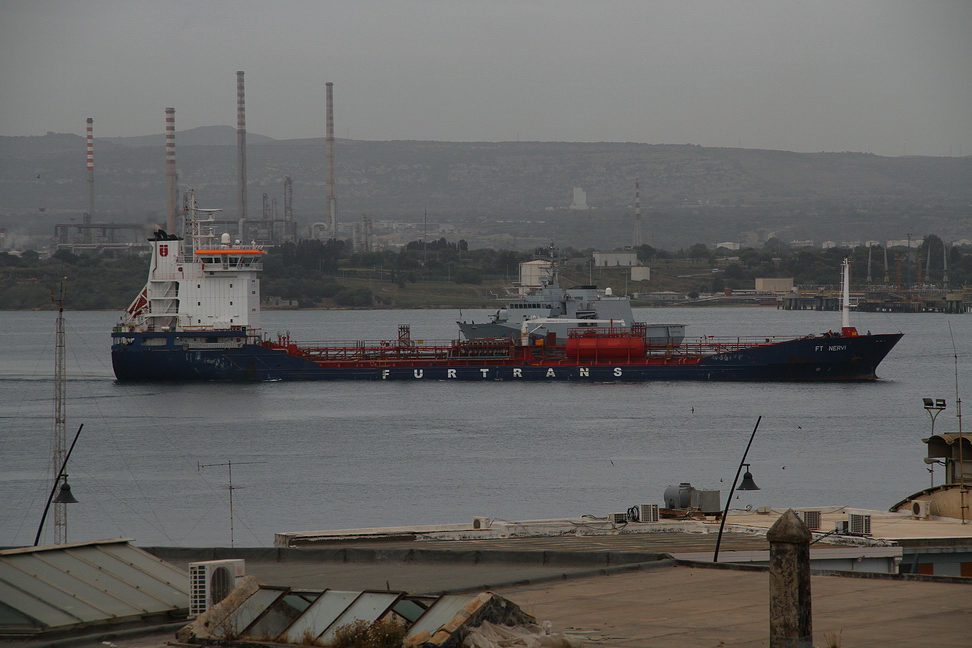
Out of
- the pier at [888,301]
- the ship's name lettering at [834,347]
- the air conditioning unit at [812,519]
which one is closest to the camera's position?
the air conditioning unit at [812,519]

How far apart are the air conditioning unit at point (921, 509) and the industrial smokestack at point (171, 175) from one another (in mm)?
165332

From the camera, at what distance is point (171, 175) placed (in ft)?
609

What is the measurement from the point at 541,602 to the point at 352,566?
377 centimetres

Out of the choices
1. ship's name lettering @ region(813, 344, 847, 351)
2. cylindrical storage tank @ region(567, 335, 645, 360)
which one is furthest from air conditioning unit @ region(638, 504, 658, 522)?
ship's name lettering @ region(813, 344, 847, 351)

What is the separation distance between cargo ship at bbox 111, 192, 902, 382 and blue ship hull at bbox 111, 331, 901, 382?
0.19 ft

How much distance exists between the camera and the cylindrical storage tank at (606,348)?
61.5 metres

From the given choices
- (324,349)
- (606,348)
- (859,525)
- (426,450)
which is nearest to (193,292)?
(324,349)

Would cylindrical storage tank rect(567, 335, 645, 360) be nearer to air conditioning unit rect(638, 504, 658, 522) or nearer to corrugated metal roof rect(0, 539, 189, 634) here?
air conditioning unit rect(638, 504, 658, 522)

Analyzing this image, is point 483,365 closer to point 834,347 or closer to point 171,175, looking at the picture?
point 834,347

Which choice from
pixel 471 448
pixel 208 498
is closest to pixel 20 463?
pixel 208 498

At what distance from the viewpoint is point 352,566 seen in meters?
14.1

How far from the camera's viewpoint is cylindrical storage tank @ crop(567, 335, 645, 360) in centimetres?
6153

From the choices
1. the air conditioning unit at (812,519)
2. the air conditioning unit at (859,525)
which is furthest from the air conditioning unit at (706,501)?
the air conditioning unit at (859,525)

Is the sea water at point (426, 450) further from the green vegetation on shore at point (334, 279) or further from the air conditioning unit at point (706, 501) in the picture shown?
the green vegetation on shore at point (334, 279)
